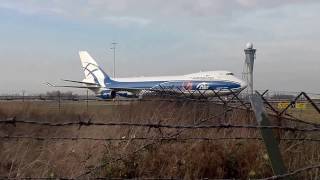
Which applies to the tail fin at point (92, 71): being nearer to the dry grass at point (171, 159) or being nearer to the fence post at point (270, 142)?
the dry grass at point (171, 159)

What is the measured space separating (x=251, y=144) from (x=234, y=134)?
1.23 metres

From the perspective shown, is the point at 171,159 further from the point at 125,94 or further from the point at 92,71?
the point at 92,71

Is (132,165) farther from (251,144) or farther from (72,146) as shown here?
(72,146)

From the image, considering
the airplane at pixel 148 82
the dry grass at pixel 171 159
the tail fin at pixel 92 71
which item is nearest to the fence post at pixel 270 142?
the dry grass at pixel 171 159

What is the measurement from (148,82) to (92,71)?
457 inches

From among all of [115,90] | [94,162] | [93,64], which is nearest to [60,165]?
[94,162]

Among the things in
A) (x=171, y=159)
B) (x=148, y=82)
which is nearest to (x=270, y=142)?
(x=171, y=159)

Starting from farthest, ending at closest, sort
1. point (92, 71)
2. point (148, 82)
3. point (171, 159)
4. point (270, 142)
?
1. point (92, 71)
2. point (148, 82)
3. point (171, 159)
4. point (270, 142)

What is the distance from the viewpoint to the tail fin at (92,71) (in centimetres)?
5347

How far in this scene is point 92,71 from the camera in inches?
2228

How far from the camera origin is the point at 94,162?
830 centimetres

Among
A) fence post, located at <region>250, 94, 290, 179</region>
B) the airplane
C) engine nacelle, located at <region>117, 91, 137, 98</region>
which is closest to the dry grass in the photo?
fence post, located at <region>250, 94, 290, 179</region>

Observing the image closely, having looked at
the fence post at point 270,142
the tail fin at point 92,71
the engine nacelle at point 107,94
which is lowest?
the engine nacelle at point 107,94

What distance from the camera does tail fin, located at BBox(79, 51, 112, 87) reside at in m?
53.5
